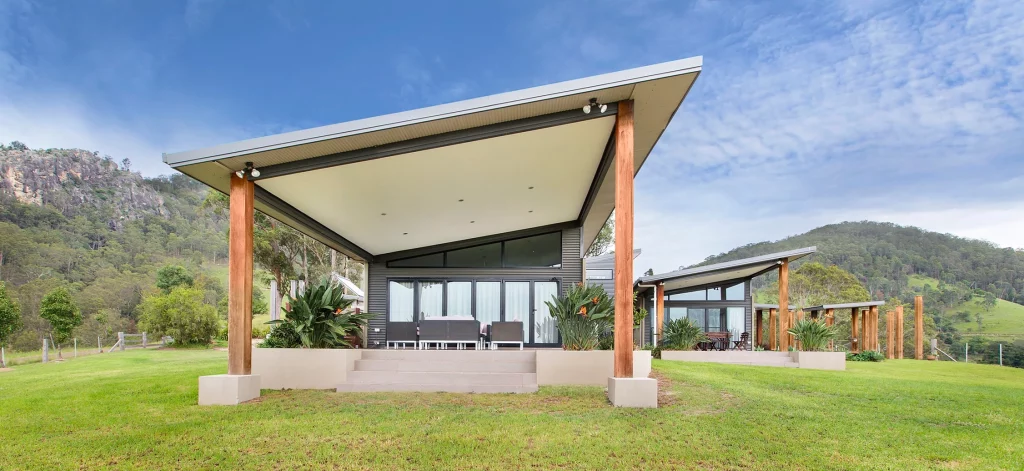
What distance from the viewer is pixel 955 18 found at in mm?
34000

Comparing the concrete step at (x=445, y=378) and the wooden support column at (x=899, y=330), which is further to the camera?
the wooden support column at (x=899, y=330)

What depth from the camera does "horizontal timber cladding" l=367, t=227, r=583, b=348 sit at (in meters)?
13.0

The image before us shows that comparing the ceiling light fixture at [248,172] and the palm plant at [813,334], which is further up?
the ceiling light fixture at [248,172]

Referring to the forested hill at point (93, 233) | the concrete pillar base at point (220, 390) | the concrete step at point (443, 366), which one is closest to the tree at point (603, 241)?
the forested hill at point (93, 233)

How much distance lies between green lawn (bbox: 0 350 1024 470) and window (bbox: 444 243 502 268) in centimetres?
570

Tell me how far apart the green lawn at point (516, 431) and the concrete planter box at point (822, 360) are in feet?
16.9

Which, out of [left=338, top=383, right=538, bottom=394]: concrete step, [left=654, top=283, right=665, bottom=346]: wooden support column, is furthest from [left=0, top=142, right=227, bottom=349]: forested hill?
[left=338, top=383, right=538, bottom=394]: concrete step

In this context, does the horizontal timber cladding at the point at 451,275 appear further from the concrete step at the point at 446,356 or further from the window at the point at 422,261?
the concrete step at the point at 446,356

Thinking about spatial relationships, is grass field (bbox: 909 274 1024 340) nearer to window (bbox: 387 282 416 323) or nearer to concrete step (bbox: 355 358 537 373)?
window (bbox: 387 282 416 323)

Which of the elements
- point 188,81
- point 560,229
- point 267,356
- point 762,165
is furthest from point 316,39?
point 267,356

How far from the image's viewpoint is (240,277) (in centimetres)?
687

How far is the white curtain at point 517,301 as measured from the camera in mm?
13047

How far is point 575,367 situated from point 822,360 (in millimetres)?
7755

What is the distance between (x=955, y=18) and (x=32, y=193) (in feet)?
190
